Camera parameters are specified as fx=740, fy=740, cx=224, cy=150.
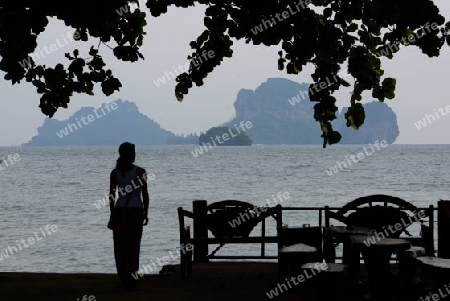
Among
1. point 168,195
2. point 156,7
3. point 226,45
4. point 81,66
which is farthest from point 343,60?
point 168,195

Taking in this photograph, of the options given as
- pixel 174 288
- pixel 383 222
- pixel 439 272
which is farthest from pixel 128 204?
pixel 439 272

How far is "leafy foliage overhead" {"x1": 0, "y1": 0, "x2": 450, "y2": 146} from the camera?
8.25 meters

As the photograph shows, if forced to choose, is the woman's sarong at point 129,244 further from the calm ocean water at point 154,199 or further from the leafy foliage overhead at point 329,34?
the calm ocean water at point 154,199

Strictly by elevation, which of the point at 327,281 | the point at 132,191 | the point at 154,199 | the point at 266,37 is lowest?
the point at 154,199

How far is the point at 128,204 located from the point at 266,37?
3.21 metres

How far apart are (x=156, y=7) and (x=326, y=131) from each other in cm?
273

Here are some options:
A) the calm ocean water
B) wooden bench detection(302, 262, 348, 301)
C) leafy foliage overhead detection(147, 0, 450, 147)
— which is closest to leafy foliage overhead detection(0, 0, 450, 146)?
leafy foliage overhead detection(147, 0, 450, 147)

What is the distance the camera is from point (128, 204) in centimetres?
1014

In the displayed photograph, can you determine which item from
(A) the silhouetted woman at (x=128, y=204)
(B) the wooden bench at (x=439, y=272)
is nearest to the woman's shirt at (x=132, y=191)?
(A) the silhouetted woman at (x=128, y=204)

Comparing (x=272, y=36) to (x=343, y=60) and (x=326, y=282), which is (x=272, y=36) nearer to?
(x=343, y=60)

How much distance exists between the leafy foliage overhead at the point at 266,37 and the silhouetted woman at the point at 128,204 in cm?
128

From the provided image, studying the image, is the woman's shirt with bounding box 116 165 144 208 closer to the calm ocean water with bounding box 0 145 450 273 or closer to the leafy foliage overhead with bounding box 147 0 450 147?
the leafy foliage overhead with bounding box 147 0 450 147

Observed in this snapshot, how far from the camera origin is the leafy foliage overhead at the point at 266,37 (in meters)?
8.25

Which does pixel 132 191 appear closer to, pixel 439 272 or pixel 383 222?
pixel 383 222
